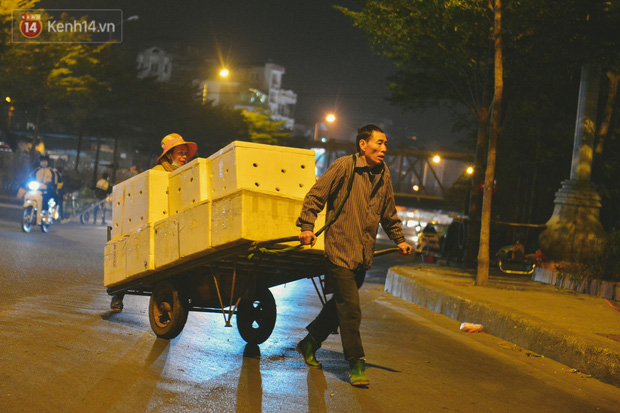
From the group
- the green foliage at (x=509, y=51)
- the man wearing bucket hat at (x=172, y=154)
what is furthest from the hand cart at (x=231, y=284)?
the green foliage at (x=509, y=51)

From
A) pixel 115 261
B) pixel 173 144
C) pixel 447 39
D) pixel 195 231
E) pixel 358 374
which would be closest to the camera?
pixel 358 374

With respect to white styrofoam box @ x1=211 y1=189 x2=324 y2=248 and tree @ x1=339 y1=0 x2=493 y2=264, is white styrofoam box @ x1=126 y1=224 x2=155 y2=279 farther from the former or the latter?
tree @ x1=339 y1=0 x2=493 y2=264

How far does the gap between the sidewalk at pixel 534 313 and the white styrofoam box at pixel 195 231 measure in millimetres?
3561

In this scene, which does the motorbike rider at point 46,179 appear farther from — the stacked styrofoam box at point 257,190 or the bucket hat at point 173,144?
the stacked styrofoam box at point 257,190

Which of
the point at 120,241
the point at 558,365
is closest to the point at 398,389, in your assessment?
the point at 558,365

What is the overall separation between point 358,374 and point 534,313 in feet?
14.5

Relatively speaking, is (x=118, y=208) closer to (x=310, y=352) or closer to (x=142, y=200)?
(x=142, y=200)

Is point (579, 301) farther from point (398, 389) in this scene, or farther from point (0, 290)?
point (0, 290)

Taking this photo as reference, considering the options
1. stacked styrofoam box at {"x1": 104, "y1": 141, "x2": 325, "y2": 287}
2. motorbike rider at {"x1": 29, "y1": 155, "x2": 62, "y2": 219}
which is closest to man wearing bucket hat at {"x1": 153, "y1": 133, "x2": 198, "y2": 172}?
stacked styrofoam box at {"x1": 104, "y1": 141, "x2": 325, "y2": 287}

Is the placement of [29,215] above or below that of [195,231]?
below

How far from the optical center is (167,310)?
6566mm

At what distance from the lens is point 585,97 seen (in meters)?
14.4

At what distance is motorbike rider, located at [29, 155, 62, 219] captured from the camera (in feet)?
60.6

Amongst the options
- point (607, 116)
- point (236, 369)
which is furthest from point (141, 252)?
point (607, 116)
